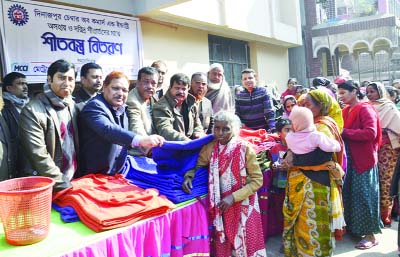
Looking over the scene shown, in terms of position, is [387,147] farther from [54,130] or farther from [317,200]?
[54,130]

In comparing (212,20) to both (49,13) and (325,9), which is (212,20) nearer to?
(49,13)

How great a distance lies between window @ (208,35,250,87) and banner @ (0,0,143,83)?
2.83m

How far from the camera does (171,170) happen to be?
255cm

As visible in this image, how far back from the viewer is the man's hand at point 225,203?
2.45 m

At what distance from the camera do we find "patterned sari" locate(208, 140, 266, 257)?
8.31 ft

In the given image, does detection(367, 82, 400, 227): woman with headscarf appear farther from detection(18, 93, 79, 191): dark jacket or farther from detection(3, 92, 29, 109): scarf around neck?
detection(3, 92, 29, 109): scarf around neck

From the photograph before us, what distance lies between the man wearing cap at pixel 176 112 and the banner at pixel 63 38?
3044 mm

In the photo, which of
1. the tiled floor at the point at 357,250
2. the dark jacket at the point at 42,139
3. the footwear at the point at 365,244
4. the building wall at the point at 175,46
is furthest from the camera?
the building wall at the point at 175,46

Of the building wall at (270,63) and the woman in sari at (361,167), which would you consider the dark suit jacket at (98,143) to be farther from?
the building wall at (270,63)

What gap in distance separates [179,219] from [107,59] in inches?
180

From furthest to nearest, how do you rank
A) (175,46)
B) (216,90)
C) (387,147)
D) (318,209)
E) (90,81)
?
1. (175,46)
2. (387,147)
3. (216,90)
4. (90,81)
5. (318,209)

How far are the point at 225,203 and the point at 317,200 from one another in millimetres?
848

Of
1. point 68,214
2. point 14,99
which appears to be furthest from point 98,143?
point 14,99

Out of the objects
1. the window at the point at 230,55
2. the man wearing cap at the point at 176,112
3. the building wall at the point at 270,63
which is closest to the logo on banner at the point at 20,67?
the man wearing cap at the point at 176,112
